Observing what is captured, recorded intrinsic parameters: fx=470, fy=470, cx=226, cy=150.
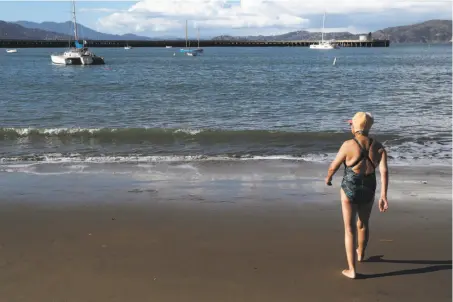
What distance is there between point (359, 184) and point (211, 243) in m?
2.13

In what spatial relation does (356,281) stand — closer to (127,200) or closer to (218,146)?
(127,200)

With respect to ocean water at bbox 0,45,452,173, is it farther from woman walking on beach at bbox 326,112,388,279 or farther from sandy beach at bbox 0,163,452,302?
woman walking on beach at bbox 326,112,388,279

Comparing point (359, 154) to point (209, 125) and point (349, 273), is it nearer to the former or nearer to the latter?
point (349, 273)

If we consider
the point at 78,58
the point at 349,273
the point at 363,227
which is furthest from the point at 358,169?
the point at 78,58

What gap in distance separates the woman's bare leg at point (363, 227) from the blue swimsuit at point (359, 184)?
128mm

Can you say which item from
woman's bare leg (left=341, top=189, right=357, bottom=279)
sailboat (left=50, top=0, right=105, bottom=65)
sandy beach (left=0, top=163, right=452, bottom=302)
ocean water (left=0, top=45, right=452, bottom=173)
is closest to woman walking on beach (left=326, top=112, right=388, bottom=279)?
woman's bare leg (left=341, top=189, right=357, bottom=279)

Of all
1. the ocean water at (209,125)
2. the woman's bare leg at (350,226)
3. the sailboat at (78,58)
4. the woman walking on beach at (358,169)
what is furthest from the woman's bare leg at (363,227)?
the sailboat at (78,58)

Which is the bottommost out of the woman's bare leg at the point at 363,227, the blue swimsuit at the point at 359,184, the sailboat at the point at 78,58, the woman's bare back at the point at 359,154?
the woman's bare leg at the point at 363,227

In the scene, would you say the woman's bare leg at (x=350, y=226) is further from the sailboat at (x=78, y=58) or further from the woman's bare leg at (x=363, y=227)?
the sailboat at (x=78, y=58)

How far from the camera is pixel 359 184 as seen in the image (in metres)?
4.70

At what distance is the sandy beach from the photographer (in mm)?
4773

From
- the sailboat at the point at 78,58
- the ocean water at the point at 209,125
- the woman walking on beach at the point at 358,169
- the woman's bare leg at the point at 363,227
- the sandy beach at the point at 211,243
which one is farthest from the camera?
the sailboat at the point at 78,58

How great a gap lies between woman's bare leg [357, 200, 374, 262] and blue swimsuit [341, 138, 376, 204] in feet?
0.42

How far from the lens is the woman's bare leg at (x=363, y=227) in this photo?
4901 mm
